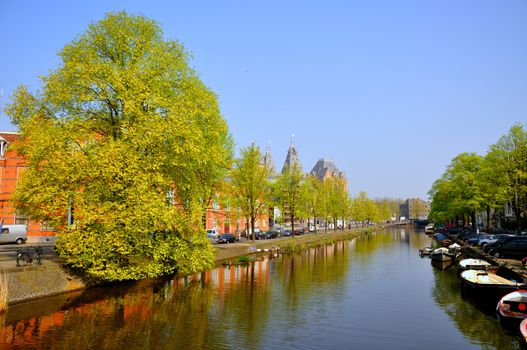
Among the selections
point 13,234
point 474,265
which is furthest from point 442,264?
point 13,234

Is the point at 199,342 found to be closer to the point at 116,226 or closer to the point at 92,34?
the point at 116,226

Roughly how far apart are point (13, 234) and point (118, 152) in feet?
104

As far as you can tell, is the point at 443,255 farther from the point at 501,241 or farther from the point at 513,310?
the point at 513,310

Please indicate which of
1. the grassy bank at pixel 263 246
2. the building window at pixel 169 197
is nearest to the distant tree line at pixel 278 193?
the grassy bank at pixel 263 246

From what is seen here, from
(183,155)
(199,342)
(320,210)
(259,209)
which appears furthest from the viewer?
(320,210)

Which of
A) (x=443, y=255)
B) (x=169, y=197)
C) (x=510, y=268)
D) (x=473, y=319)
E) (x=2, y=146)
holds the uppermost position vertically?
(x=2, y=146)

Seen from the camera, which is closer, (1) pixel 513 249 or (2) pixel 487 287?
(2) pixel 487 287

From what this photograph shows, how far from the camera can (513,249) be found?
4269cm

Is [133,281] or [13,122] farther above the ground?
[13,122]

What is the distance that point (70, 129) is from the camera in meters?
30.3

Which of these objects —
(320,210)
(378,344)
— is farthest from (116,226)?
(320,210)

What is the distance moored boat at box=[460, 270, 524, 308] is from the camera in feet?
89.8

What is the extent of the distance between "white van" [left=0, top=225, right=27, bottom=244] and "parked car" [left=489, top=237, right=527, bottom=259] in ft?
176

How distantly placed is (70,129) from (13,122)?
15.9 ft
